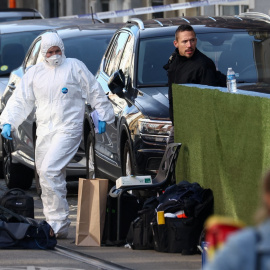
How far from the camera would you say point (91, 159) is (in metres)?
11.5

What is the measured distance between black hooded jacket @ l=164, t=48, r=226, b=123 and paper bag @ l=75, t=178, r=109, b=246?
40.8 inches

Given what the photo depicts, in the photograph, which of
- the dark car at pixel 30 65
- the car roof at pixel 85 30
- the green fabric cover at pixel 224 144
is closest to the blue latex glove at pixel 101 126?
the green fabric cover at pixel 224 144

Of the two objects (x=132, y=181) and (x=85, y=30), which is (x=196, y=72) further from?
(x=85, y=30)

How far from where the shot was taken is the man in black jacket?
28.9ft

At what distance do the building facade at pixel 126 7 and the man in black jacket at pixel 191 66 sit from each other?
19.7 feet

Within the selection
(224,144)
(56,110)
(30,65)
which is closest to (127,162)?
(56,110)

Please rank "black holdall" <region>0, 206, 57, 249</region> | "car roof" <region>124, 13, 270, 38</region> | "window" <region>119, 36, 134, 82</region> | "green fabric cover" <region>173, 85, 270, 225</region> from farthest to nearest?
"car roof" <region>124, 13, 270, 38</region>, "window" <region>119, 36, 134, 82</region>, "black holdall" <region>0, 206, 57, 249</region>, "green fabric cover" <region>173, 85, 270, 225</region>

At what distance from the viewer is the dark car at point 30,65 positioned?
42.6ft

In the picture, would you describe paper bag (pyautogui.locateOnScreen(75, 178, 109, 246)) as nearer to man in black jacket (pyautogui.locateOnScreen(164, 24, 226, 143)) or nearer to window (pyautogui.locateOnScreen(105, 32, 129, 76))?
man in black jacket (pyautogui.locateOnScreen(164, 24, 226, 143))

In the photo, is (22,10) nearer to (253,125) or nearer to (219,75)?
(219,75)

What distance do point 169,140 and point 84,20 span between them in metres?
7.08

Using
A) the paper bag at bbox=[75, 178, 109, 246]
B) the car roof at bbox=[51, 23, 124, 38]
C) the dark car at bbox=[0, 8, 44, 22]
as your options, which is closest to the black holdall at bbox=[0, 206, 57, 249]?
the paper bag at bbox=[75, 178, 109, 246]

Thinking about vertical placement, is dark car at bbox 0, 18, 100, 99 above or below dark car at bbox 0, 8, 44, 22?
above

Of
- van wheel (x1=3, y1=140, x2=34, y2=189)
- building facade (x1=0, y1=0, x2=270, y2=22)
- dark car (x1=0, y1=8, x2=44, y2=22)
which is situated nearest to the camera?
van wheel (x1=3, y1=140, x2=34, y2=189)
